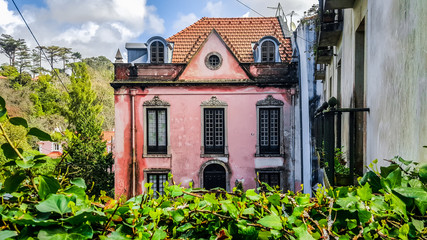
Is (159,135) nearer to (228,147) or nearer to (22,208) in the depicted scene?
(228,147)

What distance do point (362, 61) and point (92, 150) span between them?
56.7ft

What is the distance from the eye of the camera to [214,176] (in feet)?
50.0

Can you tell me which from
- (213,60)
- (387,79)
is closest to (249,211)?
(387,79)

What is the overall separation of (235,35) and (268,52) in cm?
219

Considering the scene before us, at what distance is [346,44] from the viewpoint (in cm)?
592

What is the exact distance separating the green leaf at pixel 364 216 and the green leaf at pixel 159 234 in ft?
2.99

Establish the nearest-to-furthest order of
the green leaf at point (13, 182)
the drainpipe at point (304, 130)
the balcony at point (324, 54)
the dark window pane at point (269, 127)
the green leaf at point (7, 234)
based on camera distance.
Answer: the green leaf at point (7, 234), the green leaf at point (13, 182), the balcony at point (324, 54), the drainpipe at point (304, 130), the dark window pane at point (269, 127)

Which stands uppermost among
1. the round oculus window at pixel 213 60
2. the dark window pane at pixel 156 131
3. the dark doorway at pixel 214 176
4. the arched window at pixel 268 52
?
the arched window at pixel 268 52

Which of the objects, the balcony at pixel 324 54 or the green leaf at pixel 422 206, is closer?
the green leaf at pixel 422 206

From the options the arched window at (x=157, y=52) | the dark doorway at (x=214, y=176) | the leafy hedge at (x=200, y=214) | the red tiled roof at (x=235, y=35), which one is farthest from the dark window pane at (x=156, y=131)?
the leafy hedge at (x=200, y=214)

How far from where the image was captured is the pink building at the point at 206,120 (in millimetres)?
15102

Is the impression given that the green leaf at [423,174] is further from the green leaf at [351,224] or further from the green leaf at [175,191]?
the green leaf at [175,191]

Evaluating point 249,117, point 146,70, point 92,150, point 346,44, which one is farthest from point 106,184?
point 346,44

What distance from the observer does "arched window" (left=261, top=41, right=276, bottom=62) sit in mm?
15859
